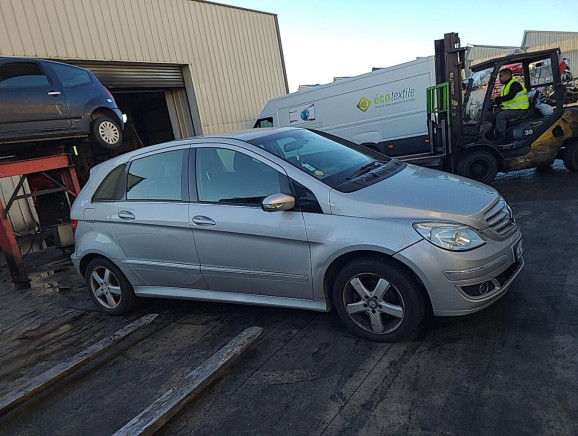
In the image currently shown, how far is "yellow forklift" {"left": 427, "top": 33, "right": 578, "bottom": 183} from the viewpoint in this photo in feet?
23.5

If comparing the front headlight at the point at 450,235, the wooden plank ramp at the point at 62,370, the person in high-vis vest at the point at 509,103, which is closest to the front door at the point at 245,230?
the front headlight at the point at 450,235

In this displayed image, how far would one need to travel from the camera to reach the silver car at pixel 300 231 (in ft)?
9.03

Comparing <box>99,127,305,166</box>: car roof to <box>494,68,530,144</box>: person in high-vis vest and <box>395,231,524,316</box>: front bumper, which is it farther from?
<box>494,68,530,144</box>: person in high-vis vest

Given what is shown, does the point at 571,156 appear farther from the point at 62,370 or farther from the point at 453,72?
the point at 62,370

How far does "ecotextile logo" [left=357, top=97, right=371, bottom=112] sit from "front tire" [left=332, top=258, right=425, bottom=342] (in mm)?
7916

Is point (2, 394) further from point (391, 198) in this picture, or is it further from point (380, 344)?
point (391, 198)

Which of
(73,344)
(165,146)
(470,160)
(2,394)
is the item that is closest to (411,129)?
(470,160)

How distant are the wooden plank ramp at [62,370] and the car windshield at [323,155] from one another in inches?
84.1

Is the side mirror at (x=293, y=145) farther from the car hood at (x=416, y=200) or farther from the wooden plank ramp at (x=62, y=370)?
the wooden plank ramp at (x=62, y=370)

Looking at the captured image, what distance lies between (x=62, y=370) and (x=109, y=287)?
1086 mm

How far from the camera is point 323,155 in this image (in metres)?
3.61

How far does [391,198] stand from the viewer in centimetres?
293

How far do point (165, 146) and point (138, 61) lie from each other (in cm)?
836

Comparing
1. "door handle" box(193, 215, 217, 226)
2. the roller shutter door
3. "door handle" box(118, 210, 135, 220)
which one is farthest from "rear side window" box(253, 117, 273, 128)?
"door handle" box(193, 215, 217, 226)
